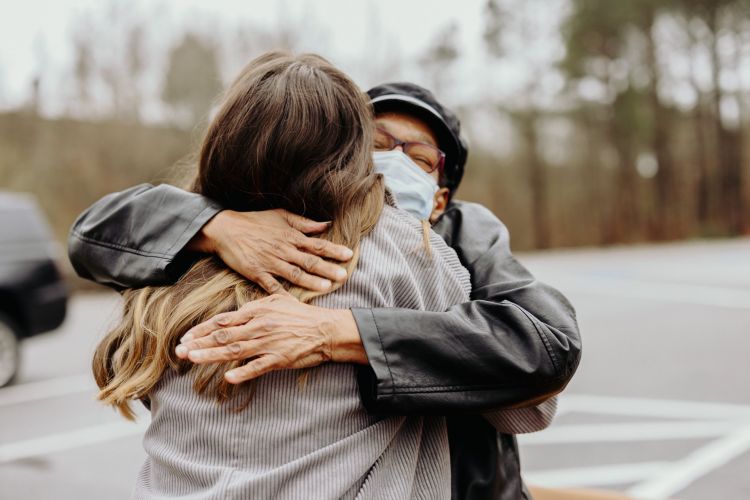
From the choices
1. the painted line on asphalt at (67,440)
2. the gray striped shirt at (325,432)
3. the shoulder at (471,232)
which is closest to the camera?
the gray striped shirt at (325,432)

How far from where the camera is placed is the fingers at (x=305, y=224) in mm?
1502

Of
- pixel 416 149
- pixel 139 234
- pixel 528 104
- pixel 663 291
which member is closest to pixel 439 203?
pixel 416 149

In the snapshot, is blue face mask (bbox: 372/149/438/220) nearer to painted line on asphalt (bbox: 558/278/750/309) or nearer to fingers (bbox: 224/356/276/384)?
fingers (bbox: 224/356/276/384)

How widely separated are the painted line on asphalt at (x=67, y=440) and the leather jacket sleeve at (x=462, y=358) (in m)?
4.72

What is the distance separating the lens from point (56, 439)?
19.0ft

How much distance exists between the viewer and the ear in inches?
75.2

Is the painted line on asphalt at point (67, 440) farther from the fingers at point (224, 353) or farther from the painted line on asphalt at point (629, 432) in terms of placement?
the fingers at point (224, 353)

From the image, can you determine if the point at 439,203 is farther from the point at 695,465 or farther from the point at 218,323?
the point at 695,465

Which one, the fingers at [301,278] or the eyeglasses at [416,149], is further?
the eyeglasses at [416,149]

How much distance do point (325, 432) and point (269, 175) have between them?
0.48m

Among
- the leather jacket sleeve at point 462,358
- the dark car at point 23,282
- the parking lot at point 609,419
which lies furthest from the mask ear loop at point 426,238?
the dark car at point 23,282

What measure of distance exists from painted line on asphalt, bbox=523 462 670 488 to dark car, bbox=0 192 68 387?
5.10m

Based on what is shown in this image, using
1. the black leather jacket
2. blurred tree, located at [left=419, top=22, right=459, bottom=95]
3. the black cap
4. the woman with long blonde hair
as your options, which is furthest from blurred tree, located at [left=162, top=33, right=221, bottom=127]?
the woman with long blonde hair

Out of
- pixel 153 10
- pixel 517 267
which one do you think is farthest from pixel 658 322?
pixel 153 10
